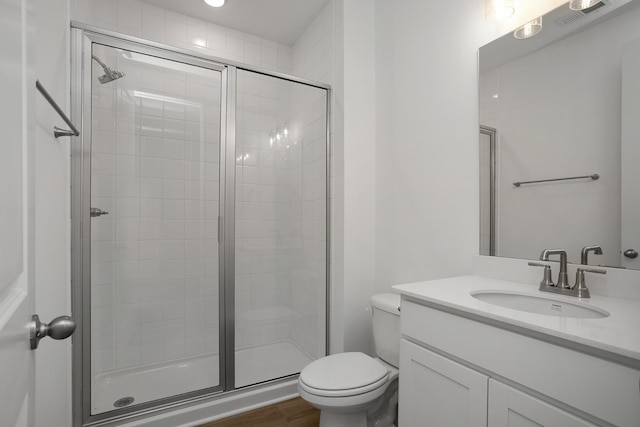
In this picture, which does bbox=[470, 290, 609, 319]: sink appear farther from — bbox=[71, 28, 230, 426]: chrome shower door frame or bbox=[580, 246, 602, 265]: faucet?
bbox=[71, 28, 230, 426]: chrome shower door frame

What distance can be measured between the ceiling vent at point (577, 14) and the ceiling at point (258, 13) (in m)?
1.59

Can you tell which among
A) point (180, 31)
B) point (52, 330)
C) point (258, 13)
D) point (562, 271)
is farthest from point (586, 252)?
point (180, 31)

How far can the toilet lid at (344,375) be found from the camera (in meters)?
1.28

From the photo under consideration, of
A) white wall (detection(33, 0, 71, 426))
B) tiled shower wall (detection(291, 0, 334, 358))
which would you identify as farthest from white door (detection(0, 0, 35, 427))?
tiled shower wall (detection(291, 0, 334, 358))

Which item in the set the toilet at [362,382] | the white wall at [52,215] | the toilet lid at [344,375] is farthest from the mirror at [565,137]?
the white wall at [52,215]

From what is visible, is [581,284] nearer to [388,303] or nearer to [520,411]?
[520,411]

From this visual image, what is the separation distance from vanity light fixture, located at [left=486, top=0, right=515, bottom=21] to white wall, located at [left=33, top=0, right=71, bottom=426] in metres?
1.73

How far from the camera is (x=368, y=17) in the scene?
6.84 ft

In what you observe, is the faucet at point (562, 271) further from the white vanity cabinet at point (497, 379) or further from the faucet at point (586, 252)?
the white vanity cabinet at point (497, 379)

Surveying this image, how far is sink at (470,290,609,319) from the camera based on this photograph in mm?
950

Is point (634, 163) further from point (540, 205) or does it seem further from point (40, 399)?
point (40, 399)

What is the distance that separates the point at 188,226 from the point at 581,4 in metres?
2.24

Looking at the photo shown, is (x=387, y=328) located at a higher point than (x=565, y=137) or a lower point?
lower

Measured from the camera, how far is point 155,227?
6.54ft
